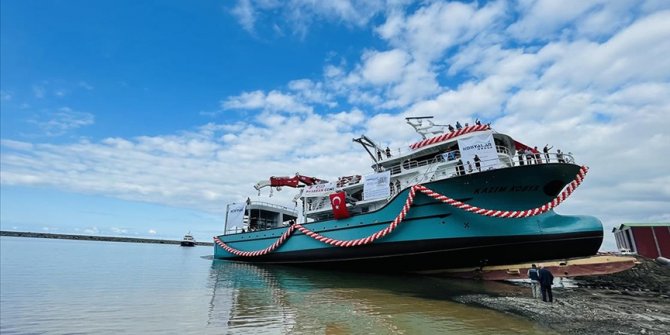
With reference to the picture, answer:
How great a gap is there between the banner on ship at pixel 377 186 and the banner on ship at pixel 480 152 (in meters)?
3.99

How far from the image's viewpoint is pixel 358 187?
1956cm

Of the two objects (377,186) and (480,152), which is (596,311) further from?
(377,186)

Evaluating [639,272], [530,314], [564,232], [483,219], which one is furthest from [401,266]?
[639,272]

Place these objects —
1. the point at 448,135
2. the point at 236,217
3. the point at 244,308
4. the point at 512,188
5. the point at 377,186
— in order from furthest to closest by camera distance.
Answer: the point at 236,217
the point at 377,186
the point at 448,135
the point at 512,188
the point at 244,308

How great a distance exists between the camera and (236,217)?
87.4ft

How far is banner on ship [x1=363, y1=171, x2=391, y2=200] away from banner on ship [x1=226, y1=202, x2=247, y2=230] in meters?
12.5

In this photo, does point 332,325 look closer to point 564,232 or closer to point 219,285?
point 219,285

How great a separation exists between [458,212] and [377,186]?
4574mm

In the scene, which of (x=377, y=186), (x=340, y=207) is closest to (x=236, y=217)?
(x=340, y=207)

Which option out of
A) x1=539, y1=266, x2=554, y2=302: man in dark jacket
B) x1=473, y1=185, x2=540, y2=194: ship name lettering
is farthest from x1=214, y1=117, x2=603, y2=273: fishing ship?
x1=539, y1=266, x2=554, y2=302: man in dark jacket

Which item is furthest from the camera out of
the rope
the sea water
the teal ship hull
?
the teal ship hull

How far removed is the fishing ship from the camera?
44.5 ft

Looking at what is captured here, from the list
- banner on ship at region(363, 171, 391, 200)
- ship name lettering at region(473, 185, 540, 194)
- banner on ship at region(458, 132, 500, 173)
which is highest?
banner on ship at region(458, 132, 500, 173)

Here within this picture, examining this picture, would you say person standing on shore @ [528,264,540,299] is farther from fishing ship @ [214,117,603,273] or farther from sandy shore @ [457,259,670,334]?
fishing ship @ [214,117,603,273]
